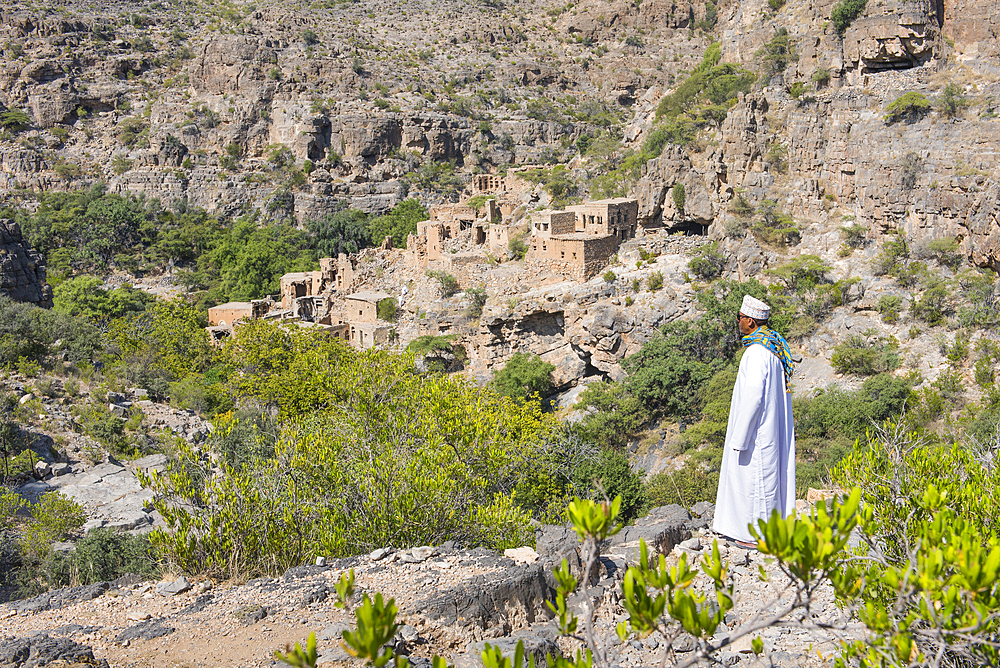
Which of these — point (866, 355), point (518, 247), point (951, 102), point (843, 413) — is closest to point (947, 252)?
point (866, 355)

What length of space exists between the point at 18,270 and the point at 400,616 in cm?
3053

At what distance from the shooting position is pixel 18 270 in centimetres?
3038

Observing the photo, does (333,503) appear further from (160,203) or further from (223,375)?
(160,203)

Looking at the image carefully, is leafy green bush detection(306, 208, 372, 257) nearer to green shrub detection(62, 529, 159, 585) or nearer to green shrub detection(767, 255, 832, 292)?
green shrub detection(767, 255, 832, 292)

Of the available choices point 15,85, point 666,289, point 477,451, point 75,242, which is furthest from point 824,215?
point 15,85

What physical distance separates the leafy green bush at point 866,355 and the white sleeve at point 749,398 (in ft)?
55.2

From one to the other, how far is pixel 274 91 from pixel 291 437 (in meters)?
60.1

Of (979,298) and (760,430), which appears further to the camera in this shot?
(979,298)

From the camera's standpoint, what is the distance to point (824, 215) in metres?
27.3

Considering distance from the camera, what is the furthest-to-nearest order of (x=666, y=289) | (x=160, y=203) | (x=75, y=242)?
(x=160, y=203), (x=75, y=242), (x=666, y=289)

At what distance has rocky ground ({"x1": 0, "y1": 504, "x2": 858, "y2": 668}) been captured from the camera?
619 cm

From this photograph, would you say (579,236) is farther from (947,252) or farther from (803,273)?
(947,252)

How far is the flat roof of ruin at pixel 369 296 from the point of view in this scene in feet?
110

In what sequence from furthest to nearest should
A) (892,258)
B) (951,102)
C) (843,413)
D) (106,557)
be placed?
(951,102) < (892,258) < (843,413) < (106,557)
